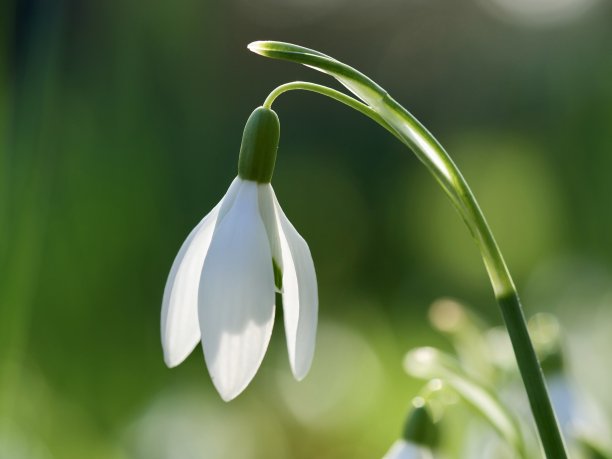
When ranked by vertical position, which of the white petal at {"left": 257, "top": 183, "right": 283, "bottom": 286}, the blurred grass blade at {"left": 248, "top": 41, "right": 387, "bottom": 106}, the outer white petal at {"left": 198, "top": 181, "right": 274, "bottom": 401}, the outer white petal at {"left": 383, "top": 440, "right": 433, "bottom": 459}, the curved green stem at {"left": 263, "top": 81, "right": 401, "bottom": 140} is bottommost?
the outer white petal at {"left": 383, "top": 440, "right": 433, "bottom": 459}

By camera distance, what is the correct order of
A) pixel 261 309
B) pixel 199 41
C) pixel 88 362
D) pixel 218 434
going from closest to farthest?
1. pixel 261 309
2. pixel 218 434
3. pixel 88 362
4. pixel 199 41

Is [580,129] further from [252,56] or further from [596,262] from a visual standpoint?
[252,56]

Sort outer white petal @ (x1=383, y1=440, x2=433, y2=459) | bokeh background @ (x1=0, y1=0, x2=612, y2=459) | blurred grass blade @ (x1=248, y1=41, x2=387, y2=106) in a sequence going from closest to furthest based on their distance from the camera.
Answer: blurred grass blade @ (x1=248, y1=41, x2=387, y2=106), outer white petal @ (x1=383, y1=440, x2=433, y2=459), bokeh background @ (x1=0, y1=0, x2=612, y2=459)

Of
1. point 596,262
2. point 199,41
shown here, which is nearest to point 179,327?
point 596,262

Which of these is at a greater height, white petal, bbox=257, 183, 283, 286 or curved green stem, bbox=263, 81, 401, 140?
curved green stem, bbox=263, 81, 401, 140

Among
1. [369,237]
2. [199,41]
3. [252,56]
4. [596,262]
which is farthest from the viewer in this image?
[252,56]

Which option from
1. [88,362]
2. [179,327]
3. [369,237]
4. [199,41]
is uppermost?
[199,41]

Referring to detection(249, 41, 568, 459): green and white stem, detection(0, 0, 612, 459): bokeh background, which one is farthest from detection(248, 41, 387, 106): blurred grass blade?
detection(0, 0, 612, 459): bokeh background

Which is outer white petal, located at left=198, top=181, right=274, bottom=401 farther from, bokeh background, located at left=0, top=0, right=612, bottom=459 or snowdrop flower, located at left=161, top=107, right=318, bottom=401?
bokeh background, located at left=0, top=0, right=612, bottom=459
